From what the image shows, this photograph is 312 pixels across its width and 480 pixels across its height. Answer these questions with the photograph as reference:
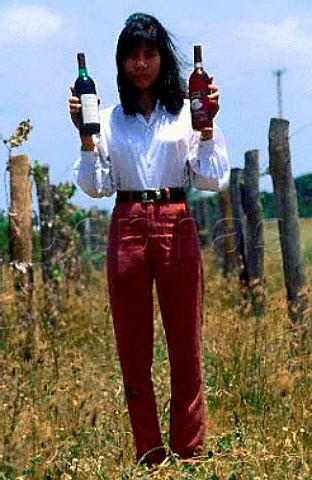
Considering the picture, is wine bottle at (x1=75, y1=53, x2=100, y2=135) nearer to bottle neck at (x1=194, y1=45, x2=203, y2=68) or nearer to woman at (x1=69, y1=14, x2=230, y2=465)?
woman at (x1=69, y1=14, x2=230, y2=465)

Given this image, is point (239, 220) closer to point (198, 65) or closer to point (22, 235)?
→ point (22, 235)

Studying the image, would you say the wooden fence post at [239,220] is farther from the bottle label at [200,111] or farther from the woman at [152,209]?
the bottle label at [200,111]

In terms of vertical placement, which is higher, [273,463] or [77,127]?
[77,127]

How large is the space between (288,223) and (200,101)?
3.06 m

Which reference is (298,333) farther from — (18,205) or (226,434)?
(18,205)

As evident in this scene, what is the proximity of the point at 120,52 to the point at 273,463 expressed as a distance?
1.98 meters

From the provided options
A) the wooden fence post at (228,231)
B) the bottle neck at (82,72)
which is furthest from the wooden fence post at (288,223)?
the wooden fence post at (228,231)

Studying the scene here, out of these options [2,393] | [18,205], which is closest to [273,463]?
[2,393]

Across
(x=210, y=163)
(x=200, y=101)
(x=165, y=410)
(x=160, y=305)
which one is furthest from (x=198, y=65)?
(x=165, y=410)

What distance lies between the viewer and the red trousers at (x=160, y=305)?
5156mm

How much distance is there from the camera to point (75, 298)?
455 inches

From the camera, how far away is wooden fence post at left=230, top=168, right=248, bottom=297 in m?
11.6

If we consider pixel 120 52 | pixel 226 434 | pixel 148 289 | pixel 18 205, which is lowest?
pixel 226 434

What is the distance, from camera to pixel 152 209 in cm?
513
